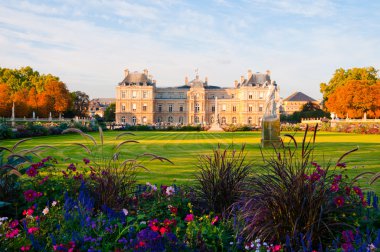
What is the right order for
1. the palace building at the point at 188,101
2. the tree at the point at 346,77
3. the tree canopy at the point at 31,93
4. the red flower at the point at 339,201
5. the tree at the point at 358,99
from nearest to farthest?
the red flower at the point at 339,201
the tree canopy at the point at 31,93
the tree at the point at 358,99
the tree at the point at 346,77
the palace building at the point at 188,101

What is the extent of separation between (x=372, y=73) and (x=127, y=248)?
244 ft

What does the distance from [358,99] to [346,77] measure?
16849 millimetres

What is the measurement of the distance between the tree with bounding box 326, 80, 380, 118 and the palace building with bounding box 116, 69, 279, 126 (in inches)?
977

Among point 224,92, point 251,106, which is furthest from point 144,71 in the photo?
point 251,106

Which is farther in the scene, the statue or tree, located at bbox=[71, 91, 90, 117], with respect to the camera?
tree, located at bbox=[71, 91, 90, 117]

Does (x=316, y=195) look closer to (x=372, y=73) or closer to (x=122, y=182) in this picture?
(x=122, y=182)

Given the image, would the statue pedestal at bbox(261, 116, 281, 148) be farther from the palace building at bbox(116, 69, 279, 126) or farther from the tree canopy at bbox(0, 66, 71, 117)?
the palace building at bbox(116, 69, 279, 126)

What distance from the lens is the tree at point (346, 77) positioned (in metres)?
67.6

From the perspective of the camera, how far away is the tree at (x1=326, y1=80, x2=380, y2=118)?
54625mm

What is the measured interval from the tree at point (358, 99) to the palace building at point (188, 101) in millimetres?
24807

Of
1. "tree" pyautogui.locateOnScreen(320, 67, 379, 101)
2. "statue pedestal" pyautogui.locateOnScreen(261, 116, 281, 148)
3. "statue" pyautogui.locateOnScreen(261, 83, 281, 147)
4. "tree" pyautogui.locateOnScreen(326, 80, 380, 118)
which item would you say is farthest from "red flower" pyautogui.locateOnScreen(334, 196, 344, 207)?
"tree" pyautogui.locateOnScreen(320, 67, 379, 101)

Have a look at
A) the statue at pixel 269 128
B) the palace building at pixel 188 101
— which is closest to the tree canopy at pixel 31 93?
Result: the palace building at pixel 188 101

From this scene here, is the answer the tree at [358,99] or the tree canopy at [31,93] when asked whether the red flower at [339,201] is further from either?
the tree at [358,99]

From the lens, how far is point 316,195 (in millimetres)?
3545
